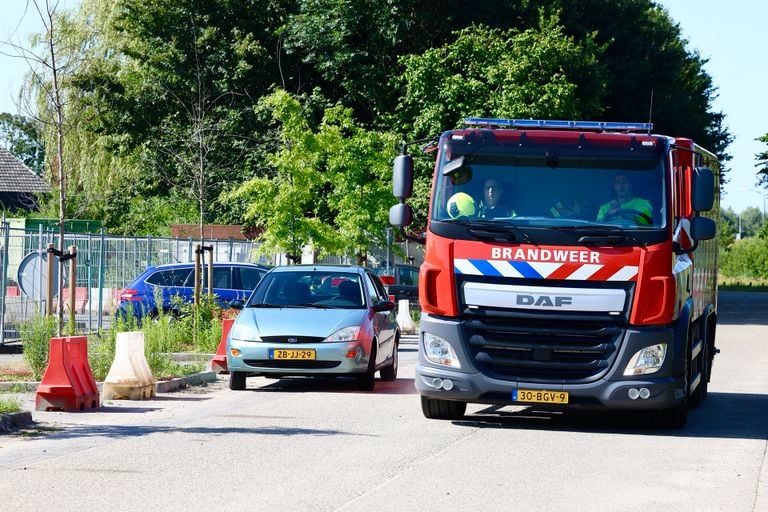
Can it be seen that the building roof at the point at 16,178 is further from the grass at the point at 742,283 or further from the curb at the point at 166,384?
the curb at the point at 166,384

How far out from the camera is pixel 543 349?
12562 mm

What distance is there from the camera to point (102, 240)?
1121 inches

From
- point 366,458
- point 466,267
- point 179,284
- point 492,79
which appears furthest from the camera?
point 492,79

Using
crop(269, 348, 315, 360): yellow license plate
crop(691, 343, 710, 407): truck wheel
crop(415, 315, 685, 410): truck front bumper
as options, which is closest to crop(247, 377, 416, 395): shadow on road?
crop(269, 348, 315, 360): yellow license plate

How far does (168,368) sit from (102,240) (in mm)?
11663

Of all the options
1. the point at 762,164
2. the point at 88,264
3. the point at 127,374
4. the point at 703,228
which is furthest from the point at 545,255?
the point at 762,164

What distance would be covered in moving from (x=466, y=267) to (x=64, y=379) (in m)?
4.37

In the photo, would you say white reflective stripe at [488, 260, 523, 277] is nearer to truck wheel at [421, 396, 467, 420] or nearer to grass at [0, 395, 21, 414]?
truck wheel at [421, 396, 467, 420]

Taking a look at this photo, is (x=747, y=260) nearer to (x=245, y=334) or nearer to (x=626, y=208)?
(x=245, y=334)

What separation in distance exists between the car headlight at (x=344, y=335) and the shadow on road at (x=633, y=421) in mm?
2074

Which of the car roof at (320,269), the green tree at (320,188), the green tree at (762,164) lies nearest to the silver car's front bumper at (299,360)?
the car roof at (320,269)

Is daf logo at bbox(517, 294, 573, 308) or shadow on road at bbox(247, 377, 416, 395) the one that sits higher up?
daf logo at bbox(517, 294, 573, 308)

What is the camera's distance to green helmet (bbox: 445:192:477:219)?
42.4 feet

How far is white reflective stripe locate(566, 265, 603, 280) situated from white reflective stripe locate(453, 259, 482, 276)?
88 centimetres
